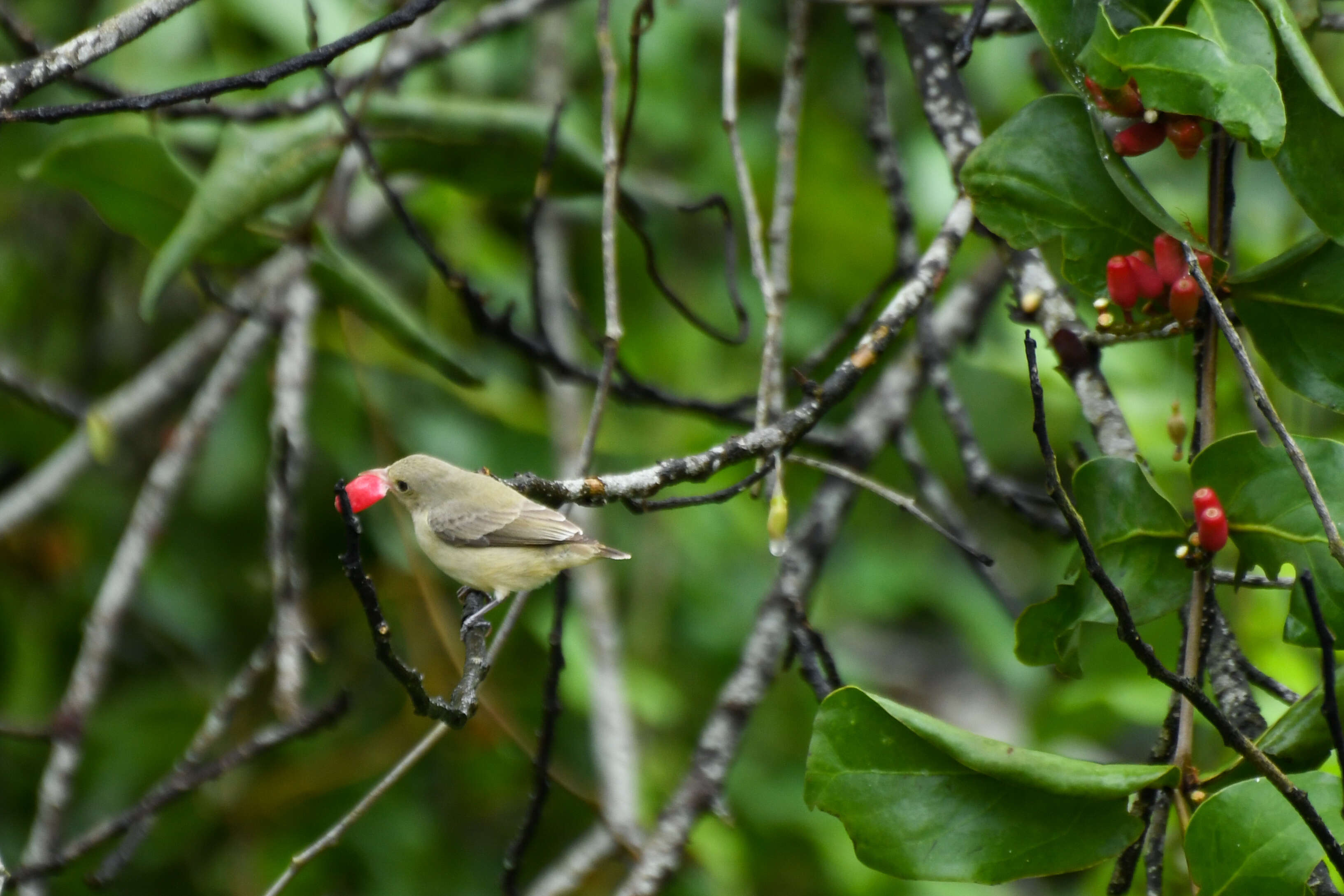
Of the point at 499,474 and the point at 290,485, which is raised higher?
the point at 499,474

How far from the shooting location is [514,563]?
95.4 inches

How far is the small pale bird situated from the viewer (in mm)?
2426

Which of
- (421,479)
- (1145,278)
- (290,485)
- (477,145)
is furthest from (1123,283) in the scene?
(290,485)

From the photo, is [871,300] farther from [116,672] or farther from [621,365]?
[116,672]

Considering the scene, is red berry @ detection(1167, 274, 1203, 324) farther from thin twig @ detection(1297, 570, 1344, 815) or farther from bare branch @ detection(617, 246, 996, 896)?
bare branch @ detection(617, 246, 996, 896)

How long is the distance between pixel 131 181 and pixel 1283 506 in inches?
95.0

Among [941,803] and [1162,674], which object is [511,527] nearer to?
[941,803]

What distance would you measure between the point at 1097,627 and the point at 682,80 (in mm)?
2601

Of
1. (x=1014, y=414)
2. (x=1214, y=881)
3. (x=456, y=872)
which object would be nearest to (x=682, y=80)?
(x=1014, y=414)

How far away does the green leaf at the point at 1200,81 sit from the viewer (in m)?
1.55

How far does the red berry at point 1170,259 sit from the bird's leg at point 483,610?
4.19 feet

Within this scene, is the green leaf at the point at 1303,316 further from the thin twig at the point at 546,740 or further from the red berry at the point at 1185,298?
the thin twig at the point at 546,740

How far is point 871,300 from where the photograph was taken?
2.98 m

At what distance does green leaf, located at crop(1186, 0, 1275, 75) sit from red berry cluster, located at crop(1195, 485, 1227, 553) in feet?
1.85
